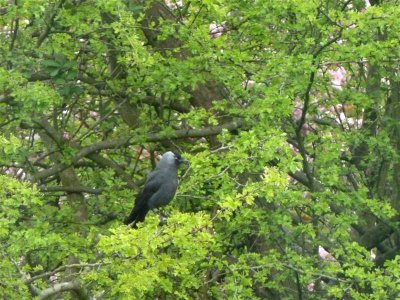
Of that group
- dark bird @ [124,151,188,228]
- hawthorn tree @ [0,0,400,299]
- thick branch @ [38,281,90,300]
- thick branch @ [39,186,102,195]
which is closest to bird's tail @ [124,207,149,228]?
dark bird @ [124,151,188,228]

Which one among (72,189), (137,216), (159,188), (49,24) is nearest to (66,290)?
(159,188)

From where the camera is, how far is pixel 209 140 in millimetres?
11984

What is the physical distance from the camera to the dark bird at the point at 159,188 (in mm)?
9664

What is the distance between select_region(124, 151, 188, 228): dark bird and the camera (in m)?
9.66

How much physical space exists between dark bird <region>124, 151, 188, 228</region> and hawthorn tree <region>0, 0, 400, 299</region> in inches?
6.8

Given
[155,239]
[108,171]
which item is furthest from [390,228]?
[155,239]

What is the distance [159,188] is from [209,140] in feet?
7.61

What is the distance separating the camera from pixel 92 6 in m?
10.6

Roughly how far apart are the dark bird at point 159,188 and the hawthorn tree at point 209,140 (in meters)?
0.17

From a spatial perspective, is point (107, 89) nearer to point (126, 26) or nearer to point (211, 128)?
point (211, 128)

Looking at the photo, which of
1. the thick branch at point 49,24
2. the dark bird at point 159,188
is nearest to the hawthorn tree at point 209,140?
the thick branch at point 49,24

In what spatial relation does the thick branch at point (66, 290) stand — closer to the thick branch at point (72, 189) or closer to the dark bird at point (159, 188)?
the dark bird at point (159, 188)

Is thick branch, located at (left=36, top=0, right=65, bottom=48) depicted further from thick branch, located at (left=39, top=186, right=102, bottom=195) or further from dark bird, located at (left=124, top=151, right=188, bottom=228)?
thick branch, located at (left=39, top=186, right=102, bottom=195)

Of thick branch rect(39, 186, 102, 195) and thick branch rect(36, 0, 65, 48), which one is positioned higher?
thick branch rect(36, 0, 65, 48)
